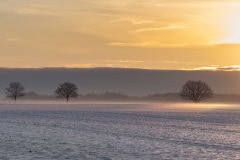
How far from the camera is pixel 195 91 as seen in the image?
193750mm

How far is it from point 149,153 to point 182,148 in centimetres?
366

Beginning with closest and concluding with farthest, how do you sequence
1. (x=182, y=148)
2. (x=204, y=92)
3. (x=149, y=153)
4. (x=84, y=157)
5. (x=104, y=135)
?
(x=84, y=157) < (x=149, y=153) < (x=182, y=148) < (x=104, y=135) < (x=204, y=92)

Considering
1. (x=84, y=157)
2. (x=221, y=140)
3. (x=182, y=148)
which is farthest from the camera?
(x=221, y=140)

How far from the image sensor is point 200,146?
3011cm

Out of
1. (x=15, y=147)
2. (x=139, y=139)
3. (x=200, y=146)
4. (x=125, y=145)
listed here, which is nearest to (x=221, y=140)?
(x=200, y=146)

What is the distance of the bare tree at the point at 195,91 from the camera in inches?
7559

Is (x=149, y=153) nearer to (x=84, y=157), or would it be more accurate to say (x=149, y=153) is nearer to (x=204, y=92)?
(x=84, y=157)

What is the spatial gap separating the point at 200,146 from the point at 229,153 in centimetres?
368

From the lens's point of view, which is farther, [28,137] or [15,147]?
[28,137]

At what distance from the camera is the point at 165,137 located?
118 feet

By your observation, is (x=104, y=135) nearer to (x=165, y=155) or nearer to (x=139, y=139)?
(x=139, y=139)

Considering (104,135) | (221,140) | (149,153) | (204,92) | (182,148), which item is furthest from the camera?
(204,92)

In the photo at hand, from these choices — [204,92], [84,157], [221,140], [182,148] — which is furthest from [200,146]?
[204,92]

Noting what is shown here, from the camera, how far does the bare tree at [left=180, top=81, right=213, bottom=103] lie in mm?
192000
